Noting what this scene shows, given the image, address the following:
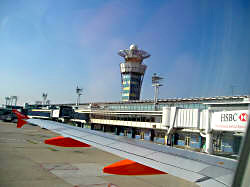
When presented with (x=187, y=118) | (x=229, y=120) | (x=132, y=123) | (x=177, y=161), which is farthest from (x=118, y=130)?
(x=177, y=161)

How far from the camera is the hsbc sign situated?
15.6 meters

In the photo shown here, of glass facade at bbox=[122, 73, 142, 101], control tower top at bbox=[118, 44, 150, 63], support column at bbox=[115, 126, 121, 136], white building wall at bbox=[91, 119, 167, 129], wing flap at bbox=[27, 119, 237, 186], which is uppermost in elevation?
control tower top at bbox=[118, 44, 150, 63]

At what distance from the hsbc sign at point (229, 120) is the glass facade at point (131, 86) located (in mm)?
85388

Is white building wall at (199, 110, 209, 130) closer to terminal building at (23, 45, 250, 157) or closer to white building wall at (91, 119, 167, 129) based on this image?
terminal building at (23, 45, 250, 157)

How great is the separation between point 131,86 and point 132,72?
7540mm

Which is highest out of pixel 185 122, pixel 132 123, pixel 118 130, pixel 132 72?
pixel 132 72

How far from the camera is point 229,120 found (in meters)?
17.6

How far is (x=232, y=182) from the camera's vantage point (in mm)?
2006

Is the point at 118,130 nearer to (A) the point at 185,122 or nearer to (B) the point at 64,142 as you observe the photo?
(A) the point at 185,122

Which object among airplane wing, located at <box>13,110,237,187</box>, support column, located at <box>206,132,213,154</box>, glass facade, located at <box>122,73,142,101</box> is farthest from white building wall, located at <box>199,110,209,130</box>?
glass facade, located at <box>122,73,142,101</box>

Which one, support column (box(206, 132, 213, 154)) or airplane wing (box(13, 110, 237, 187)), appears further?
support column (box(206, 132, 213, 154))

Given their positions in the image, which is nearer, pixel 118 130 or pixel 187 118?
pixel 187 118

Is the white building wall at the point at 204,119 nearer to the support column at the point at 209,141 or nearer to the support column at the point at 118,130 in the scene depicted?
the support column at the point at 209,141

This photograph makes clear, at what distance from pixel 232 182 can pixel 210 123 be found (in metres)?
21.7
